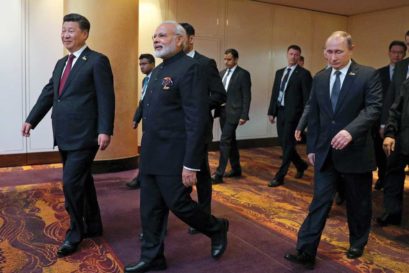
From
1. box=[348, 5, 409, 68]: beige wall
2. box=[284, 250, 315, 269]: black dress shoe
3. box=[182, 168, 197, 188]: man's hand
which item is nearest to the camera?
box=[182, 168, 197, 188]: man's hand

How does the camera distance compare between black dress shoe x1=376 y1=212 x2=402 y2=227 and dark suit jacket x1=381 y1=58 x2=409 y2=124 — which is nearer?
dark suit jacket x1=381 y1=58 x2=409 y2=124

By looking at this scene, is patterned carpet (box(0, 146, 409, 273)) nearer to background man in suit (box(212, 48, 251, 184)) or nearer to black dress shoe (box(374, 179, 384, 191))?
black dress shoe (box(374, 179, 384, 191))

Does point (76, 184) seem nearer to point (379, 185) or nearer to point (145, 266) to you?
point (145, 266)

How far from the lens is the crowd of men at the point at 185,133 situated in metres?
2.44

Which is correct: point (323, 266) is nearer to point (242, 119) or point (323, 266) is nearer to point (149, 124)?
point (149, 124)

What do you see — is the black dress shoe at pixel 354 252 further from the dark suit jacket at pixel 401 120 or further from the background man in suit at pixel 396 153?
the dark suit jacket at pixel 401 120

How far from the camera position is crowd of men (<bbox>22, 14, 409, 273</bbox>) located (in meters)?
2.44

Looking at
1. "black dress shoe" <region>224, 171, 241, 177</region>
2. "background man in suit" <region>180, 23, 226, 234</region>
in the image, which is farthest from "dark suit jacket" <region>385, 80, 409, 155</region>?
"black dress shoe" <region>224, 171, 241, 177</region>

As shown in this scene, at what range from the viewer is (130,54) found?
582 centimetres

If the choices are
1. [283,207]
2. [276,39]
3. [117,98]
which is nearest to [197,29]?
[276,39]

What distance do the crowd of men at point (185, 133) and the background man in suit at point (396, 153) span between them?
0.04 ft

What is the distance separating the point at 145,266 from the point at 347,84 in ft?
5.61

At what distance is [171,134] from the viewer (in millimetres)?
2445

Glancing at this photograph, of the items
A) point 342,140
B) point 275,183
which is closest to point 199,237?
point 342,140
